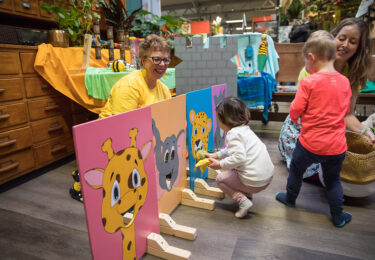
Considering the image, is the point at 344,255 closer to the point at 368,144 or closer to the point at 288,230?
the point at 288,230

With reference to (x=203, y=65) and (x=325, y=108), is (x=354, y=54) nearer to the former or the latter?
(x=325, y=108)

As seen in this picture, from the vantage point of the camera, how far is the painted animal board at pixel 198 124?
1585 millimetres

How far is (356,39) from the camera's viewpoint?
4.79 feet

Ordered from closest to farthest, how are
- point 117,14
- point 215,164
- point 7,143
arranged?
point 215,164, point 7,143, point 117,14

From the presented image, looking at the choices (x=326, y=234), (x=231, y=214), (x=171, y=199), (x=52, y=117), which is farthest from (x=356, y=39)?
(x=52, y=117)

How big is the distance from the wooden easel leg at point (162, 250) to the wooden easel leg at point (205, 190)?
581 mm

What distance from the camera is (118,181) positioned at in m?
0.94

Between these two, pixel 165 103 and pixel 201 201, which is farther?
pixel 201 201

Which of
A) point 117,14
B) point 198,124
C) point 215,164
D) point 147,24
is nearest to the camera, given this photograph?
point 215,164

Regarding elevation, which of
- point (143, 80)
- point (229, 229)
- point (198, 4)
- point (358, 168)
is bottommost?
point (229, 229)

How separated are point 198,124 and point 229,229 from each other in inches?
26.2

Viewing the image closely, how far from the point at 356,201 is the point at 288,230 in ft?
1.97

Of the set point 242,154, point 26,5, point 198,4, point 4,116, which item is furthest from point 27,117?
point 198,4

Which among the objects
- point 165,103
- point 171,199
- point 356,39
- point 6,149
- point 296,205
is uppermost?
point 356,39
